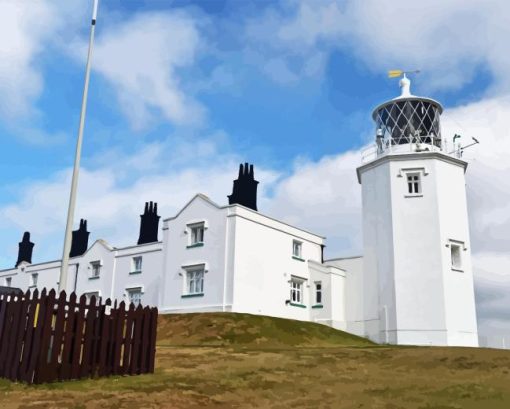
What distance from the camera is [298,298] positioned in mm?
38750

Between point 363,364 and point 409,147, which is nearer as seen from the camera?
point 363,364

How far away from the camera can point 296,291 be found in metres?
38.7

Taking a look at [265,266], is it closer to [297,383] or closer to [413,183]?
[413,183]

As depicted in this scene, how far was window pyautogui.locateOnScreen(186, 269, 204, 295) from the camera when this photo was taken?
36.3 m

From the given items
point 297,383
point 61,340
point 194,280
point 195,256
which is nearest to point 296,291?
point 194,280

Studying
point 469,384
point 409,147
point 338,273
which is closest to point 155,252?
point 338,273

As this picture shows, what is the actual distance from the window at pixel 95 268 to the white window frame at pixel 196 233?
40.6 ft

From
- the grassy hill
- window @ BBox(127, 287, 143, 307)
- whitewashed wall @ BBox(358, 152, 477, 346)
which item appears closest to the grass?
the grassy hill

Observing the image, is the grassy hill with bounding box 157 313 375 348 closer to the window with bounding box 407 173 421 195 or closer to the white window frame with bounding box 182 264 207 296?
the white window frame with bounding box 182 264 207 296

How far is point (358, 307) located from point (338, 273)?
287 centimetres

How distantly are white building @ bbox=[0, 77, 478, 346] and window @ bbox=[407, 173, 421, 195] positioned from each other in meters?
0.06

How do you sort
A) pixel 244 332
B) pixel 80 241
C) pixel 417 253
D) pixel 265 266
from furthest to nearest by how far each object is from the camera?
pixel 80 241 → pixel 265 266 → pixel 417 253 → pixel 244 332

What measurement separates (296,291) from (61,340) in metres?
27.9

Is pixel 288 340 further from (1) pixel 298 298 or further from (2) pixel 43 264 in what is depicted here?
(2) pixel 43 264
